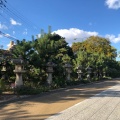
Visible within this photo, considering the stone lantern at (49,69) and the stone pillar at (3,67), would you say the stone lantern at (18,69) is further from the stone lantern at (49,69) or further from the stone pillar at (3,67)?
the stone lantern at (49,69)

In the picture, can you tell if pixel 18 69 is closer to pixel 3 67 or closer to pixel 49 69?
pixel 3 67

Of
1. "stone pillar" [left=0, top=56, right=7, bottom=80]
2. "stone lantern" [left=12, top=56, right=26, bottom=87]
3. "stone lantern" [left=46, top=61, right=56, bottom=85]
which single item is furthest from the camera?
"stone lantern" [left=46, top=61, right=56, bottom=85]

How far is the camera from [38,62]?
17047 millimetres

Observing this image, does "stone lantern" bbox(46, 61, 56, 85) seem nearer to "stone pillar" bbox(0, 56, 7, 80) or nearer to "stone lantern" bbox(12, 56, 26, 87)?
"stone pillar" bbox(0, 56, 7, 80)

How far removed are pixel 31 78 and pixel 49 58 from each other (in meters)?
2.22

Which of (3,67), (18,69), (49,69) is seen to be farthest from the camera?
(49,69)

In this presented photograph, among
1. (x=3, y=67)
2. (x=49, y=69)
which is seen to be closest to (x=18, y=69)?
(x=3, y=67)

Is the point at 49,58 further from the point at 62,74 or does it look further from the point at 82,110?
the point at 82,110

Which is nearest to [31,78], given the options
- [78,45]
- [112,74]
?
[112,74]

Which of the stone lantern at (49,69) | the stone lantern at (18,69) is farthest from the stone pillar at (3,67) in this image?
the stone lantern at (49,69)

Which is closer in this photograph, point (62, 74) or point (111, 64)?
point (62, 74)

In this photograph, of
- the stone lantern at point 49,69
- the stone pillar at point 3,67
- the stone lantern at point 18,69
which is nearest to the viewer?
the stone lantern at point 18,69

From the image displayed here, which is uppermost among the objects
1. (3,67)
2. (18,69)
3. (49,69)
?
(3,67)

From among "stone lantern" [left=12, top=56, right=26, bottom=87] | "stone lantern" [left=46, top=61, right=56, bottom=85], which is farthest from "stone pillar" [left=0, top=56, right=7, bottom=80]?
"stone lantern" [left=46, top=61, right=56, bottom=85]
